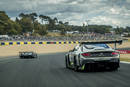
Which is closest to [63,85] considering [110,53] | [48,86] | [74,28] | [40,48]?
[48,86]

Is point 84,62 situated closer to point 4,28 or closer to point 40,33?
point 4,28

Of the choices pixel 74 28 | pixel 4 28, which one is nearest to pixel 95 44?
pixel 4 28

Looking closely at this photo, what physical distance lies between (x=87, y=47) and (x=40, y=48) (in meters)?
42.8

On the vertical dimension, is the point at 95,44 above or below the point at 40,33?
above

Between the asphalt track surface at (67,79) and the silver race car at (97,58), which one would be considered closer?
the asphalt track surface at (67,79)

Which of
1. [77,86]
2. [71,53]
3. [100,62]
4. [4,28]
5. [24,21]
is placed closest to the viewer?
[77,86]

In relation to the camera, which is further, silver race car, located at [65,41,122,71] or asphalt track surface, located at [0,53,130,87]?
silver race car, located at [65,41,122,71]

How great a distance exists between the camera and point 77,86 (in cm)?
734

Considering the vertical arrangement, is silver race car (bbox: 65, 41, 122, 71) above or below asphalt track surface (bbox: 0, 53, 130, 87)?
above

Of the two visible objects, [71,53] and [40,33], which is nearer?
[71,53]

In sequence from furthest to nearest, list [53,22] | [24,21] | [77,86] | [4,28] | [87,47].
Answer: [53,22], [24,21], [4,28], [87,47], [77,86]

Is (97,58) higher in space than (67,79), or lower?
higher

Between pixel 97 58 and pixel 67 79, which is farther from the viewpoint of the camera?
pixel 97 58

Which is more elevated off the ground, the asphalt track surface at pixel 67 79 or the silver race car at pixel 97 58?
the silver race car at pixel 97 58
